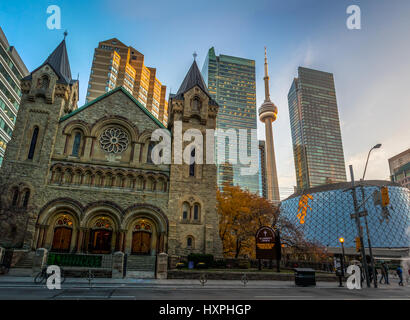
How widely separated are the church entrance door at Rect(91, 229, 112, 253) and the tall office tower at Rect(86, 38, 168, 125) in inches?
2983

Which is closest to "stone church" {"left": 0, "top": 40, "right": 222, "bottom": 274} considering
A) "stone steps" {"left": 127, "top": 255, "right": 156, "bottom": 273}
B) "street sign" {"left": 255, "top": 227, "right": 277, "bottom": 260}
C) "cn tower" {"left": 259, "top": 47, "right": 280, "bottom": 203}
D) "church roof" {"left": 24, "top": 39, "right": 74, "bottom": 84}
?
"church roof" {"left": 24, "top": 39, "right": 74, "bottom": 84}

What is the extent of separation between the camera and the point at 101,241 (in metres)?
27.4

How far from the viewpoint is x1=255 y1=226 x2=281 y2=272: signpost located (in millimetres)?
22312

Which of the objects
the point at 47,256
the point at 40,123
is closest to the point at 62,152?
the point at 40,123

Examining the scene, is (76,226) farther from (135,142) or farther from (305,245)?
(305,245)

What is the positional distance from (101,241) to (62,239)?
369 cm

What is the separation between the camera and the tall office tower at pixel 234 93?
166 meters

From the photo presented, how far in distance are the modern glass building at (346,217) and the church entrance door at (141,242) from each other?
5198 centimetres

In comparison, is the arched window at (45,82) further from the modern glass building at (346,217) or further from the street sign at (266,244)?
the modern glass building at (346,217)

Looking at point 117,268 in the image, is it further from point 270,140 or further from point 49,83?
point 270,140

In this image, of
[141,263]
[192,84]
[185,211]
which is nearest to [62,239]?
[141,263]

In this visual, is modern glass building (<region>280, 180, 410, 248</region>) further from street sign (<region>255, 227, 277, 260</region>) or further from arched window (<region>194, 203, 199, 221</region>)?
street sign (<region>255, 227, 277, 260</region>)
